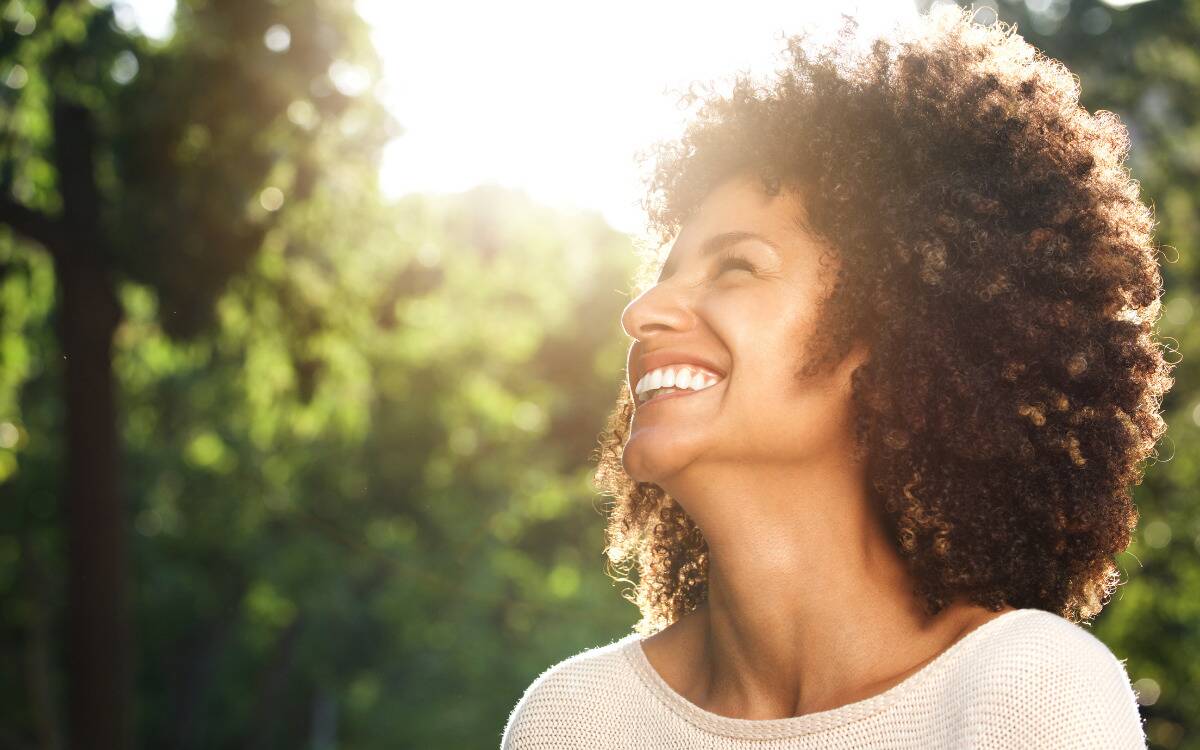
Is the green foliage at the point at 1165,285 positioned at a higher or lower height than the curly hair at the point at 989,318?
higher

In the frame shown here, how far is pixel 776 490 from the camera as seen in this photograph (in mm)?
2447

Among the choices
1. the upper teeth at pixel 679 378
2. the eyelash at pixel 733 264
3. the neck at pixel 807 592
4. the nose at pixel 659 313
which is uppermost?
the eyelash at pixel 733 264

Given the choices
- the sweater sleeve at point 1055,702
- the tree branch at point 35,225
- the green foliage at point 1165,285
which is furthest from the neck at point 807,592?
the green foliage at point 1165,285

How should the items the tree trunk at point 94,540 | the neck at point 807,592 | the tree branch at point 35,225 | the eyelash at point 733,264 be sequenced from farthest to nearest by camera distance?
the tree trunk at point 94,540 < the tree branch at point 35,225 < the eyelash at point 733,264 < the neck at point 807,592

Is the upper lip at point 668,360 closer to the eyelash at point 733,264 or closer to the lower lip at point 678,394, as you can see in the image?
the lower lip at point 678,394

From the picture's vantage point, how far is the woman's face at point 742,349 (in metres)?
2.39

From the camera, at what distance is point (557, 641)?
15.4 m

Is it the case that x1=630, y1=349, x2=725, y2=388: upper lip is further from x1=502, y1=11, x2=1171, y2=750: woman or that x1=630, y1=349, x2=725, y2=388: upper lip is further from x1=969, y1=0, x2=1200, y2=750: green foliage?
x1=969, y1=0, x2=1200, y2=750: green foliage

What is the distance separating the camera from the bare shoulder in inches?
79.8

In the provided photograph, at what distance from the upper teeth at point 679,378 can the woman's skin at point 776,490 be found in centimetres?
4

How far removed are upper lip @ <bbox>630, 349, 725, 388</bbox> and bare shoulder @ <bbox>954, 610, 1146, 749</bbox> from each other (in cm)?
66

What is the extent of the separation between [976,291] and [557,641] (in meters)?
13.4

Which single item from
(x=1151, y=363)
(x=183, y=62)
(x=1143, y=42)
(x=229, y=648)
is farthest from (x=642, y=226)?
(x=229, y=648)

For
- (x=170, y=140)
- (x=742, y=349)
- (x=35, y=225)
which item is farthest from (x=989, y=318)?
(x=35, y=225)
